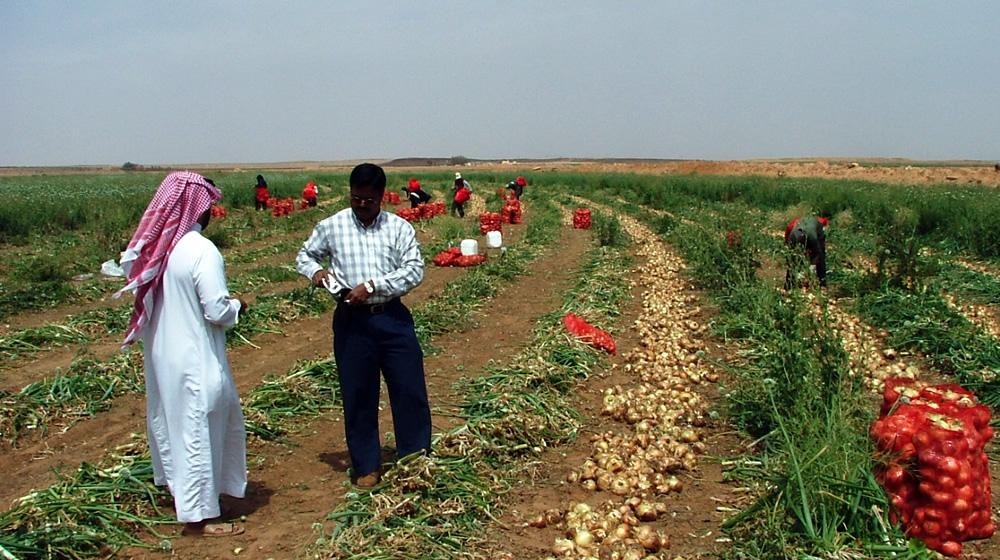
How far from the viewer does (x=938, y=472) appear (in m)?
2.87

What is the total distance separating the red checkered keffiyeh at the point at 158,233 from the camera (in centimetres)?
299

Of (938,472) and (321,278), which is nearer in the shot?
(938,472)

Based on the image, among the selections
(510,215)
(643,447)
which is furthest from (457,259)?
(643,447)

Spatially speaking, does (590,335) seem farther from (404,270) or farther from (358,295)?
(358,295)

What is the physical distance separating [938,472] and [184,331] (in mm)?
3099

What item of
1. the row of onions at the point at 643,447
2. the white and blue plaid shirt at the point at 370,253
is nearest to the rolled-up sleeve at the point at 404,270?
the white and blue plaid shirt at the point at 370,253

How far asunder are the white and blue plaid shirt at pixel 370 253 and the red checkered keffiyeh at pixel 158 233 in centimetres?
56

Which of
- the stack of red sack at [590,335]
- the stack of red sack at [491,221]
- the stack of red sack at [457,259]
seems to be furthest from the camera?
the stack of red sack at [491,221]

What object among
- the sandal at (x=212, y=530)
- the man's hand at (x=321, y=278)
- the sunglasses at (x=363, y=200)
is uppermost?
the sunglasses at (x=363, y=200)

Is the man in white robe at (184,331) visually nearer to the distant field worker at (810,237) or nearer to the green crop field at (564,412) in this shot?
the green crop field at (564,412)

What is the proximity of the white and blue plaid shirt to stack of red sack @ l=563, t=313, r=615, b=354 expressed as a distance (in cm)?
295

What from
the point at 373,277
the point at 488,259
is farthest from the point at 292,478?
the point at 488,259

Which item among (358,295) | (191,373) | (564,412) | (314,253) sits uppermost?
(314,253)

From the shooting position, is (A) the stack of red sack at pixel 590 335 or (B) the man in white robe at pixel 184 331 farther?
(A) the stack of red sack at pixel 590 335
